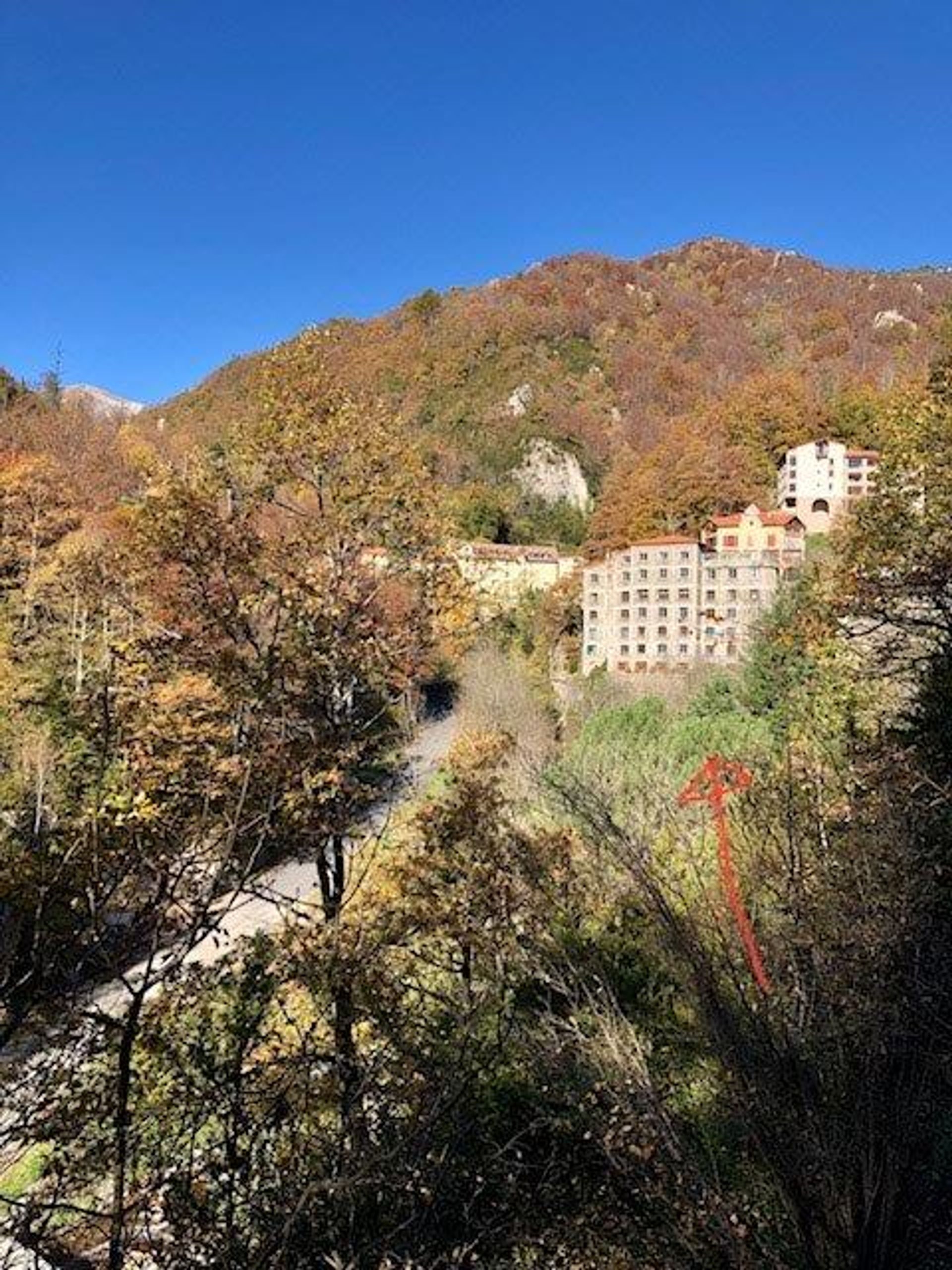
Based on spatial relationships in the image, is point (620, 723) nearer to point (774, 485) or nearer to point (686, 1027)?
point (686, 1027)

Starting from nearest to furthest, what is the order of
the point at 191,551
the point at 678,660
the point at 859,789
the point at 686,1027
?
Result: the point at 191,551
the point at 686,1027
the point at 859,789
the point at 678,660

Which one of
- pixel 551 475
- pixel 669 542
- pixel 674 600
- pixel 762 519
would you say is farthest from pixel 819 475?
pixel 551 475

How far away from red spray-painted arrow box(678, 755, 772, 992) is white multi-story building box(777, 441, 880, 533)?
107 ft

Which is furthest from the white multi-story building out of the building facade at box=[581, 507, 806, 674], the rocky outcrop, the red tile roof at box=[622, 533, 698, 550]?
the rocky outcrop

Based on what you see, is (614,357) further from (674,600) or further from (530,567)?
(674,600)

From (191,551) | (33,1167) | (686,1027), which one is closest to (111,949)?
(191,551)

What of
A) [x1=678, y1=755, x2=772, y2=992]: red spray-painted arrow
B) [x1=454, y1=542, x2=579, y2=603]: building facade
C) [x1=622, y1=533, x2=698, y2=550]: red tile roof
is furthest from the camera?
[x1=454, y1=542, x2=579, y2=603]: building facade

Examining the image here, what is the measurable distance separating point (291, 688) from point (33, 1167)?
17.0 ft

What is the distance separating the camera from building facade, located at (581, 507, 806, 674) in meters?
28.7

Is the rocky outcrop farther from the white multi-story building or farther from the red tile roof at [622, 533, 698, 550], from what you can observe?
the red tile roof at [622, 533, 698, 550]

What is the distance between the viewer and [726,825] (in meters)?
7.35

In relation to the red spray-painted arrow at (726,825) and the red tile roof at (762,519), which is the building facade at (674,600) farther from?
the red spray-painted arrow at (726,825)

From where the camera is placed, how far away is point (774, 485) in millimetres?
42281

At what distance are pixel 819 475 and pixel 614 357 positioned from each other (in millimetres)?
29501
